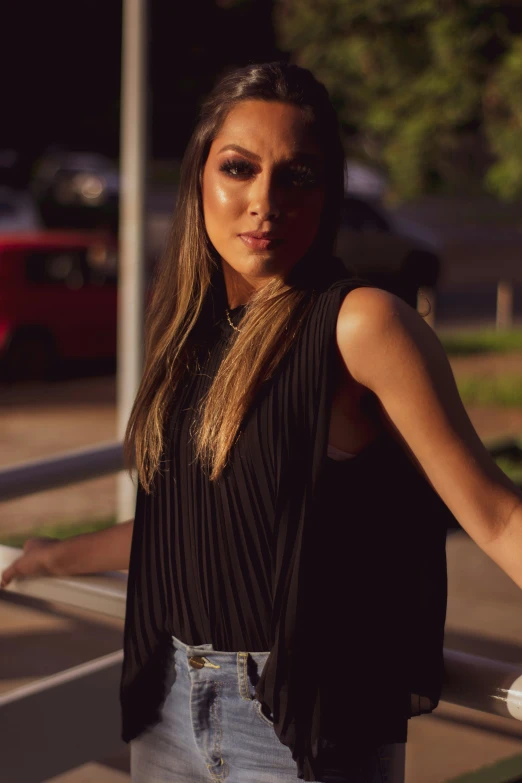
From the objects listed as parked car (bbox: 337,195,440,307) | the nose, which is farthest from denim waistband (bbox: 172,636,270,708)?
parked car (bbox: 337,195,440,307)

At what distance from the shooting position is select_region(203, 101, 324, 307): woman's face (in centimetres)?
158

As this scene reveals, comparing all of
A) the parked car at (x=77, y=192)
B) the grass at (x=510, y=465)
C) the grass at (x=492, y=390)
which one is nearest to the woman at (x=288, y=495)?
the grass at (x=510, y=465)

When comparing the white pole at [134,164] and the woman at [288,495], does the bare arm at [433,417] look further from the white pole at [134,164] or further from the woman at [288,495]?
the white pole at [134,164]

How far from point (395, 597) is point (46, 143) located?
3365 cm

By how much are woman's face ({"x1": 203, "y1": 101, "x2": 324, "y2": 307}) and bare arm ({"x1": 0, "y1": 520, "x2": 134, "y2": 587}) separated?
1.67 feet

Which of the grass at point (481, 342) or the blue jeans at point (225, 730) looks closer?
the blue jeans at point (225, 730)

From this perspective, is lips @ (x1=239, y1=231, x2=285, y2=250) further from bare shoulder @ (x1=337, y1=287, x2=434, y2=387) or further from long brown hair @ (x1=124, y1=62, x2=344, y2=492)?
bare shoulder @ (x1=337, y1=287, x2=434, y2=387)

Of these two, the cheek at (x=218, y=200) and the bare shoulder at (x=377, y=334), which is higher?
the cheek at (x=218, y=200)

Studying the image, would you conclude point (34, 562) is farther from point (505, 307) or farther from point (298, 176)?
point (505, 307)

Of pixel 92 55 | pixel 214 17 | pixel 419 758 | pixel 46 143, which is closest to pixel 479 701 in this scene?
pixel 419 758

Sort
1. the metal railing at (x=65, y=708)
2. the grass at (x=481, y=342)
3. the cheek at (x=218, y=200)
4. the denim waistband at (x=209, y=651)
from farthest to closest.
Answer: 1. the grass at (x=481, y=342)
2. the metal railing at (x=65, y=708)
3. the cheek at (x=218, y=200)
4. the denim waistband at (x=209, y=651)

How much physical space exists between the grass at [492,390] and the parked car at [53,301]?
3.81 meters

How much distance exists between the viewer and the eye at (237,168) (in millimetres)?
1604

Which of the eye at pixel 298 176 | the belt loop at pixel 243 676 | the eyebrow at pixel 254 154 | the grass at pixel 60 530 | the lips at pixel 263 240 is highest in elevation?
the eyebrow at pixel 254 154
